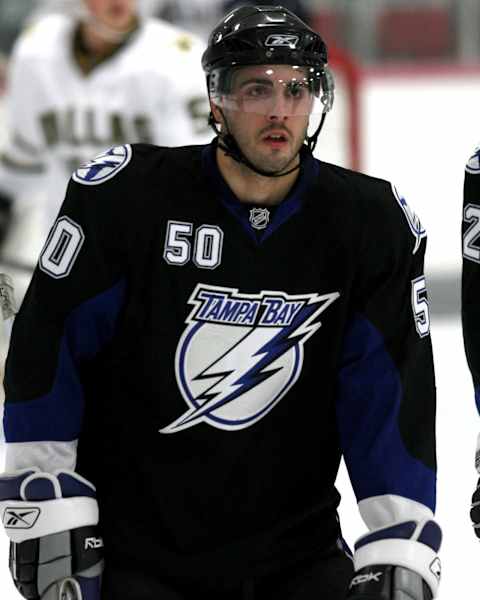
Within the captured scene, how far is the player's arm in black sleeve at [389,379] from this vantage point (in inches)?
73.2

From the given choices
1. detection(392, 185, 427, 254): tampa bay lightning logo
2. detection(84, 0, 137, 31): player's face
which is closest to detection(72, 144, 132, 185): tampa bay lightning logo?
detection(392, 185, 427, 254): tampa bay lightning logo

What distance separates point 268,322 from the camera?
1843mm

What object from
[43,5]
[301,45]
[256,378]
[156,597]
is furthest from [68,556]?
[43,5]

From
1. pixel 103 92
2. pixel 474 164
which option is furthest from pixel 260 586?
pixel 103 92

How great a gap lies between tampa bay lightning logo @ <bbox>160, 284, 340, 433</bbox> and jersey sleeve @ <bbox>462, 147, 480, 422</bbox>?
298 millimetres

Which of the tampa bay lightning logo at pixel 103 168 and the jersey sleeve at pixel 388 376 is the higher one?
the tampa bay lightning logo at pixel 103 168

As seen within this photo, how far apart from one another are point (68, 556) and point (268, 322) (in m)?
0.36

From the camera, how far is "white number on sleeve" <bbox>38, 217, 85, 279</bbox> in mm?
1820

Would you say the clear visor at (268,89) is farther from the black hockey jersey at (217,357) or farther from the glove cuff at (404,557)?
the glove cuff at (404,557)

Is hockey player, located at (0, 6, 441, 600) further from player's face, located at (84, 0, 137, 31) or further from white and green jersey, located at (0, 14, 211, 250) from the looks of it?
white and green jersey, located at (0, 14, 211, 250)

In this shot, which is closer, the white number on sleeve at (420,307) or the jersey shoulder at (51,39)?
the white number on sleeve at (420,307)

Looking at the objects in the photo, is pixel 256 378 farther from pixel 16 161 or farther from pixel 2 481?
pixel 16 161

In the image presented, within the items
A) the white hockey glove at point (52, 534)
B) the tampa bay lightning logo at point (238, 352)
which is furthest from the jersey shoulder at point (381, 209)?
the white hockey glove at point (52, 534)

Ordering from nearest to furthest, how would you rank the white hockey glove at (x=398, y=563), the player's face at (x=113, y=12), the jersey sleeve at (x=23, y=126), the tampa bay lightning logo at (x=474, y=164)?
the white hockey glove at (x=398, y=563)
the tampa bay lightning logo at (x=474, y=164)
the player's face at (x=113, y=12)
the jersey sleeve at (x=23, y=126)
